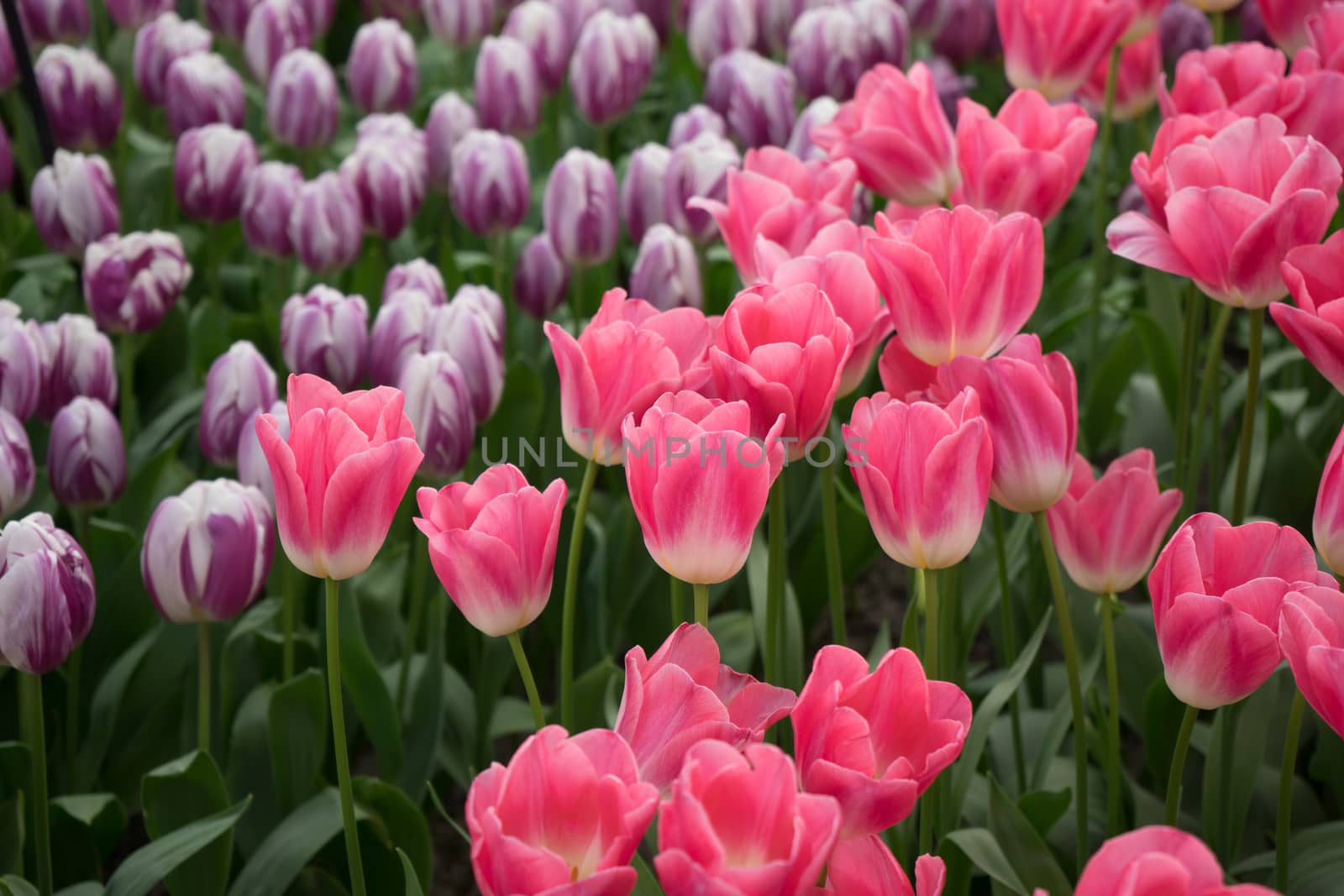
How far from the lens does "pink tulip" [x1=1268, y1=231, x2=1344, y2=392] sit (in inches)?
31.7

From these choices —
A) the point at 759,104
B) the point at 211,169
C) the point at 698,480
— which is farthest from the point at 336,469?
the point at 759,104

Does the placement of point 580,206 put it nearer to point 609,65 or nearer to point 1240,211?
point 609,65

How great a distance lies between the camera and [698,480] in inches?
27.8

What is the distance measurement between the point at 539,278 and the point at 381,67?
24.1 inches

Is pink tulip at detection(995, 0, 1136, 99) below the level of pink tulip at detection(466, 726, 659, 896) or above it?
above

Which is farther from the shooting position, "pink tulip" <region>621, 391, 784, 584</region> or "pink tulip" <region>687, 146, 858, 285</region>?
"pink tulip" <region>687, 146, 858, 285</region>

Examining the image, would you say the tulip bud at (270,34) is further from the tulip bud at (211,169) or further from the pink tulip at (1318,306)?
the pink tulip at (1318,306)

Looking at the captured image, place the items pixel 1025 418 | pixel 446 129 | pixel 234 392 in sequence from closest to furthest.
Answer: pixel 1025 418
pixel 234 392
pixel 446 129

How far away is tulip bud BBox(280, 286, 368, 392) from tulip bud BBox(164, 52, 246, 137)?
23.9 inches

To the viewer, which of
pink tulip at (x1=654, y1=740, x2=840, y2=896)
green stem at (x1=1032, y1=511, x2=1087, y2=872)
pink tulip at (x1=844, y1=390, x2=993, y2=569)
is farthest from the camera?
green stem at (x1=1032, y1=511, x2=1087, y2=872)

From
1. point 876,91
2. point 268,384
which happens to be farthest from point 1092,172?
point 268,384

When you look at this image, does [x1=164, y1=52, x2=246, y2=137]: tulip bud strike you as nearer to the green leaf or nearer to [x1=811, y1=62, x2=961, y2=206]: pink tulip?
[x1=811, y1=62, x2=961, y2=206]: pink tulip

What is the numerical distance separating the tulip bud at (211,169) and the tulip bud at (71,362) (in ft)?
1.29

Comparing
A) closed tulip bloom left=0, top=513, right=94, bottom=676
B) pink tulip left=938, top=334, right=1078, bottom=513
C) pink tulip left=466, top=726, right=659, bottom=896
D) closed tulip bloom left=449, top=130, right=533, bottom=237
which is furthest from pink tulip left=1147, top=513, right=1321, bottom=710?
closed tulip bloom left=449, top=130, right=533, bottom=237
